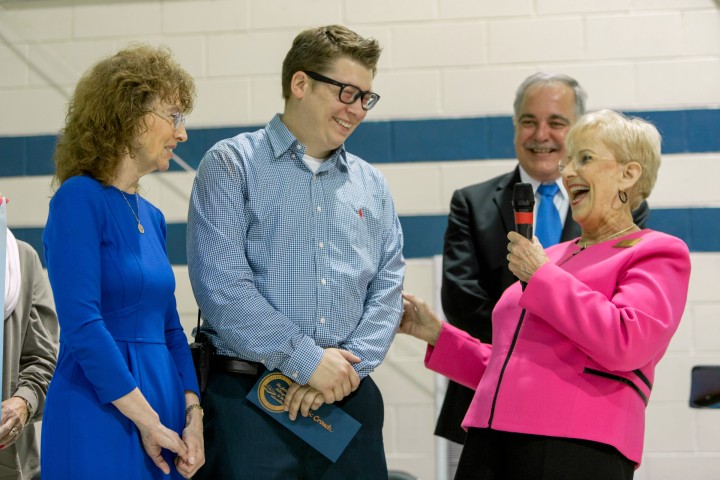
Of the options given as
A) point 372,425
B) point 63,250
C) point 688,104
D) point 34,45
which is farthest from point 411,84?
point 63,250

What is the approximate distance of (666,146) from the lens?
3.70 meters

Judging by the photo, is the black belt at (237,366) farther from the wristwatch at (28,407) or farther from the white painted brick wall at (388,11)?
the white painted brick wall at (388,11)

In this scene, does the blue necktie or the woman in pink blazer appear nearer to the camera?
the woman in pink blazer

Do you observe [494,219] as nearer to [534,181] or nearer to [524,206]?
[534,181]

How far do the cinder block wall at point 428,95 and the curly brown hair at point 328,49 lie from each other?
1514mm

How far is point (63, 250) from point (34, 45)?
2.50m

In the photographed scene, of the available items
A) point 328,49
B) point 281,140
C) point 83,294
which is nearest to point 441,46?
point 328,49

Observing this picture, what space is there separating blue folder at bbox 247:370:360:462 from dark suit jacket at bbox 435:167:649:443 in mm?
709

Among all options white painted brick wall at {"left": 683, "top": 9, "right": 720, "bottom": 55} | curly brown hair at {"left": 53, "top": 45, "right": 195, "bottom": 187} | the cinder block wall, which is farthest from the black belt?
white painted brick wall at {"left": 683, "top": 9, "right": 720, "bottom": 55}

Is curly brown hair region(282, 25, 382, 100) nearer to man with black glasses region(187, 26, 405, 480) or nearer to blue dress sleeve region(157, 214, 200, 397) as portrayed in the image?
man with black glasses region(187, 26, 405, 480)

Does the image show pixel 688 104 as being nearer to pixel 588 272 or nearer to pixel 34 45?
pixel 588 272

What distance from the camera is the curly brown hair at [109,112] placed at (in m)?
1.95

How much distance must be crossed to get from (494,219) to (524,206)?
795 mm

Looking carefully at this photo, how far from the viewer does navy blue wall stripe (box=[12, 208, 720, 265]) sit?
3.66 metres
